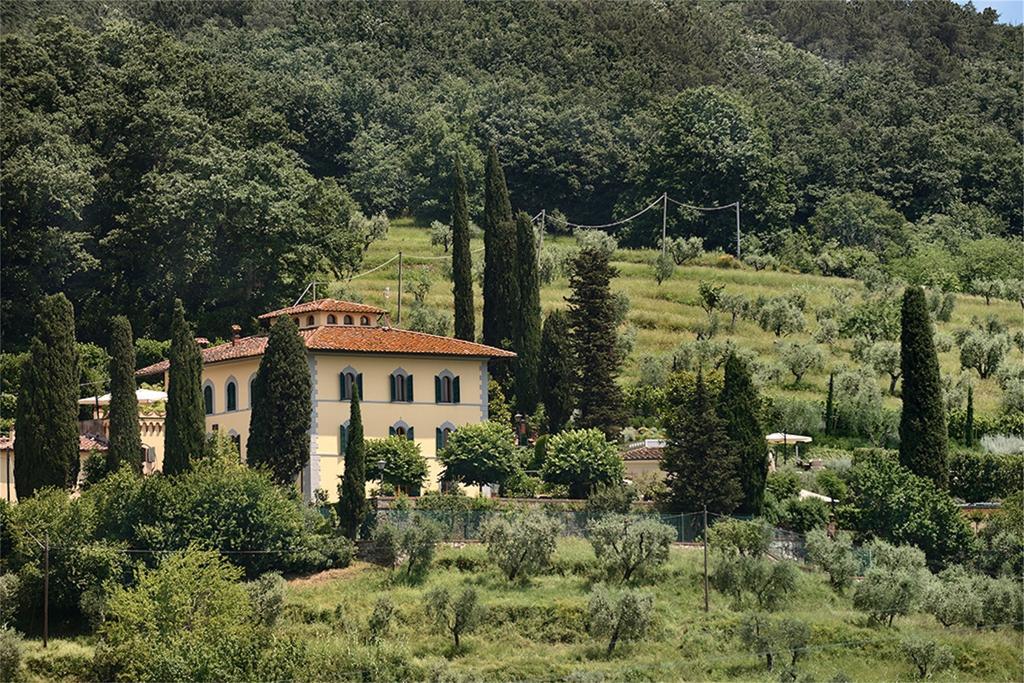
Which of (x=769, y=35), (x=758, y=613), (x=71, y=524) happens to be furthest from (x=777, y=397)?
(x=769, y=35)

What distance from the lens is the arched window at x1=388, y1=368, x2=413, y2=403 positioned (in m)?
62.7

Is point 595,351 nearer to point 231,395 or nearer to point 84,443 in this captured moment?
point 231,395

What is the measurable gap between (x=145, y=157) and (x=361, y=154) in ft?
110

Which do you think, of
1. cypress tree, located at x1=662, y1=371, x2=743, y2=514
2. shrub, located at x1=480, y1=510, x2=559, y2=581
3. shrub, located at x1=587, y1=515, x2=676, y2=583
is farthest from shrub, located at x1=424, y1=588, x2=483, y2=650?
cypress tree, located at x1=662, y1=371, x2=743, y2=514

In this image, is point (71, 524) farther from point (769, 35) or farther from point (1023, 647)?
point (769, 35)

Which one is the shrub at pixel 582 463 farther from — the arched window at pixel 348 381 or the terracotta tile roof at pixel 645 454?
the arched window at pixel 348 381

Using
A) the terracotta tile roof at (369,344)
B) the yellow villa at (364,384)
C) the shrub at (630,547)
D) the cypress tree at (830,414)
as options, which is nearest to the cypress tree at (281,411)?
the yellow villa at (364,384)

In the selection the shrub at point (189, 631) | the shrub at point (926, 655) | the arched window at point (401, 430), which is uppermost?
the arched window at point (401, 430)

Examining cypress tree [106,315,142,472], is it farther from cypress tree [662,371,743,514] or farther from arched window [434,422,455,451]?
cypress tree [662,371,743,514]

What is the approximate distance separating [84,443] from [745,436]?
19014 mm

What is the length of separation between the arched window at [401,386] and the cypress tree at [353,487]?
21.3ft

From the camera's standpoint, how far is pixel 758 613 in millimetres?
51312

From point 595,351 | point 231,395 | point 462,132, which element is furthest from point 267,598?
point 462,132

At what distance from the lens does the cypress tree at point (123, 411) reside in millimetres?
58469
